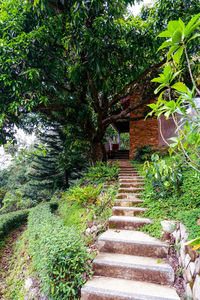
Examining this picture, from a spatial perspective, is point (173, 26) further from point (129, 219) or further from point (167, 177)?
point (129, 219)

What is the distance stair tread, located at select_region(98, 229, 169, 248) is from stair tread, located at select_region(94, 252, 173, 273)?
161mm

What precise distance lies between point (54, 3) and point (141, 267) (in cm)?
442

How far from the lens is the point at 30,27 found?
11.3ft

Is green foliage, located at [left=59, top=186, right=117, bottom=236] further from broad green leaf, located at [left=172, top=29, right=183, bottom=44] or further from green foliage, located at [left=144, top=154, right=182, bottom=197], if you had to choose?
broad green leaf, located at [left=172, top=29, right=183, bottom=44]

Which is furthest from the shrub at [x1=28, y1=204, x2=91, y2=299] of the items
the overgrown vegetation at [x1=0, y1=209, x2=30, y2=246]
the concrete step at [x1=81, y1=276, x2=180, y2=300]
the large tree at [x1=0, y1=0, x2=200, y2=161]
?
the overgrown vegetation at [x1=0, y1=209, x2=30, y2=246]

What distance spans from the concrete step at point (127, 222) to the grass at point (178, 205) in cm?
8

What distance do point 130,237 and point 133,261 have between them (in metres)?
0.33

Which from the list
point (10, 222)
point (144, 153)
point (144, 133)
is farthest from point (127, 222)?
point (144, 133)

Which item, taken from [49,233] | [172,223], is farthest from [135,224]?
[49,233]

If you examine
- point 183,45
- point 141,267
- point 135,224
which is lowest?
point 141,267

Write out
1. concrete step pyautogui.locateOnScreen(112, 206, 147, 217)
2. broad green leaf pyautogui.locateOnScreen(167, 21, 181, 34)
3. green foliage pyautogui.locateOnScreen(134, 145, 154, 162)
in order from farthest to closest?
green foliage pyautogui.locateOnScreen(134, 145, 154, 162) < concrete step pyautogui.locateOnScreen(112, 206, 147, 217) < broad green leaf pyautogui.locateOnScreen(167, 21, 181, 34)

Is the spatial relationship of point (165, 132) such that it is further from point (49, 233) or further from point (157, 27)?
point (49, 233)

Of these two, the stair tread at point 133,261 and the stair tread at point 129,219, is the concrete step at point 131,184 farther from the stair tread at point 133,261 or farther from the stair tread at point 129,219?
the stair tread at point 133,261

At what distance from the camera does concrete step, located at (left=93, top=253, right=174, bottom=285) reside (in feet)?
5.54
